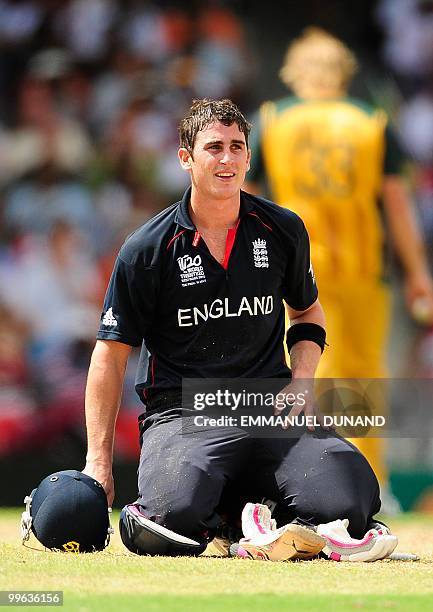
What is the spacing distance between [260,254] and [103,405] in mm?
849

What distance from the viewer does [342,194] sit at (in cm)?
753

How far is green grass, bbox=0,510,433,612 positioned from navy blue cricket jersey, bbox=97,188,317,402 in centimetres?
79

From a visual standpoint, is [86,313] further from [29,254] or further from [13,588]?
[13,588]

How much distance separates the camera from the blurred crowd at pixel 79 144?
30.8ft

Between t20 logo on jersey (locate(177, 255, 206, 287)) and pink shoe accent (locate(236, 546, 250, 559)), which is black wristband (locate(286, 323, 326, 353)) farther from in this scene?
pink shoe accent (locate(236, 546, 250, 559))

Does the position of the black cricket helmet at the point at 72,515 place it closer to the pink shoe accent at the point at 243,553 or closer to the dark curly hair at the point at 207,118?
the pink shoe accent at the point at 243,553

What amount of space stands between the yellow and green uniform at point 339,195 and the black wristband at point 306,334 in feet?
6.73

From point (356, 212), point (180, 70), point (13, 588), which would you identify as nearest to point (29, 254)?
point (180, 70)

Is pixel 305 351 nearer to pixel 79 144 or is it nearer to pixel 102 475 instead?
pixel 102 475

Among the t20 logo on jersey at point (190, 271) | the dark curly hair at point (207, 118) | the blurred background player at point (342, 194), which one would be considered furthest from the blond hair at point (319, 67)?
the t20 logo on jersey at point (190, 271)

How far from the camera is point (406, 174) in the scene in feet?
25.2

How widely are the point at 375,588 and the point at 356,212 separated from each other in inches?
154

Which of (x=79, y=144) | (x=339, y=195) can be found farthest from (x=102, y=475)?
(x=79, y=144)

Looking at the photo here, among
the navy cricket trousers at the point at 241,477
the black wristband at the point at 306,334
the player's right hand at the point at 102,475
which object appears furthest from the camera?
the black wristband at the point at 306,334
